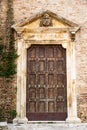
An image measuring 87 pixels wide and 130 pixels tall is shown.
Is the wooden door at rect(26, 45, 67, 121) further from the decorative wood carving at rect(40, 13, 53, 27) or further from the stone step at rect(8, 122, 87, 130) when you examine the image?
the decorative wood carving at rect(40, 13, 53, 27)

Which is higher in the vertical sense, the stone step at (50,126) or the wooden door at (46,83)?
the wooden door at (46,83)

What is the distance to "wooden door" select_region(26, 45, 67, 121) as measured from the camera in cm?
1134

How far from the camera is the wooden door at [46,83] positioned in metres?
11.3

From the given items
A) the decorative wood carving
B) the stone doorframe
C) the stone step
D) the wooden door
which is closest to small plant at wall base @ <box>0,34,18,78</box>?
the stone doorframe

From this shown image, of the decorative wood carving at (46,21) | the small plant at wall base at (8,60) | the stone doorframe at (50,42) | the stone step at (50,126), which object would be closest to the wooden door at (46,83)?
the stone doorframe at (50,42)

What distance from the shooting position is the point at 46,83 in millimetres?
11469

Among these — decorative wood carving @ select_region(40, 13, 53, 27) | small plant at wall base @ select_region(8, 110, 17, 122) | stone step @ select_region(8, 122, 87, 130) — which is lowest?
stone step @ select_region(8, 122, 87, 130)

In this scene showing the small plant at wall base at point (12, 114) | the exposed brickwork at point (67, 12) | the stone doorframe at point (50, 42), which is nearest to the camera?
the small plant at wall base at point (12, 114)

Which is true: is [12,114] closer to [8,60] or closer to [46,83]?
[46,83]

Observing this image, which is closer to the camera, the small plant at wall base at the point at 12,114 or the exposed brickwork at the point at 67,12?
the small plant at wall base at the point at 12,114

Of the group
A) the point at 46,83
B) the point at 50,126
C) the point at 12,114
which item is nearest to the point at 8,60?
the point at 46,83

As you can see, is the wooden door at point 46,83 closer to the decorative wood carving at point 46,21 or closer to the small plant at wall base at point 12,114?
the small plant at wall base at point 12,114

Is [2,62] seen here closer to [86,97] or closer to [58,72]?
Answer: [58,72]

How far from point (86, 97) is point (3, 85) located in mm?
2616
